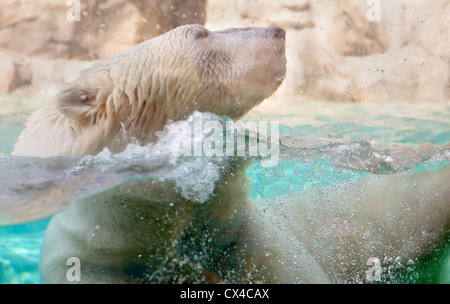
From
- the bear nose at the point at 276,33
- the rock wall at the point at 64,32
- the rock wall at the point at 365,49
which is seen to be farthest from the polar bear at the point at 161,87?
the rock wall at the point at 64,32

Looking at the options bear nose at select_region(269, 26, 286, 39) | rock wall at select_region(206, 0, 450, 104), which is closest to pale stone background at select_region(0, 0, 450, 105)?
rock wall at select_region(206, 0, 450, 104)

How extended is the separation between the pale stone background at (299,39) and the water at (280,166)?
31 centimetres

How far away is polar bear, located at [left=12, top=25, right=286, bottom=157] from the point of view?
191 cm

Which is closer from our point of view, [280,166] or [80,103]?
[80,103]

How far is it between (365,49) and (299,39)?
36.9 inches

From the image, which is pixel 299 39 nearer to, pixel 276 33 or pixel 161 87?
pixel 276 33

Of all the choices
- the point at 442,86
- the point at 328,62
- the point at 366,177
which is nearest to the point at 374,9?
the point at 328,62

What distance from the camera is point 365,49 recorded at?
499cm

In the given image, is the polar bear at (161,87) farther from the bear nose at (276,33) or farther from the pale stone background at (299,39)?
the pale stone background at (299,39)

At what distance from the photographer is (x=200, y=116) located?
1990 mm

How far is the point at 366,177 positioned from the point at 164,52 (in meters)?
2.13

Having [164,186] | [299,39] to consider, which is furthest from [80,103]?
[299,39]

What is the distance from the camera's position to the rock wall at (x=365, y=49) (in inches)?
179

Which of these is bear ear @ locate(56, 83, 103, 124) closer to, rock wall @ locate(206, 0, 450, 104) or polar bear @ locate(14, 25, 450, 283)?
polar bear @ locate(14, 25, 450, 283)
